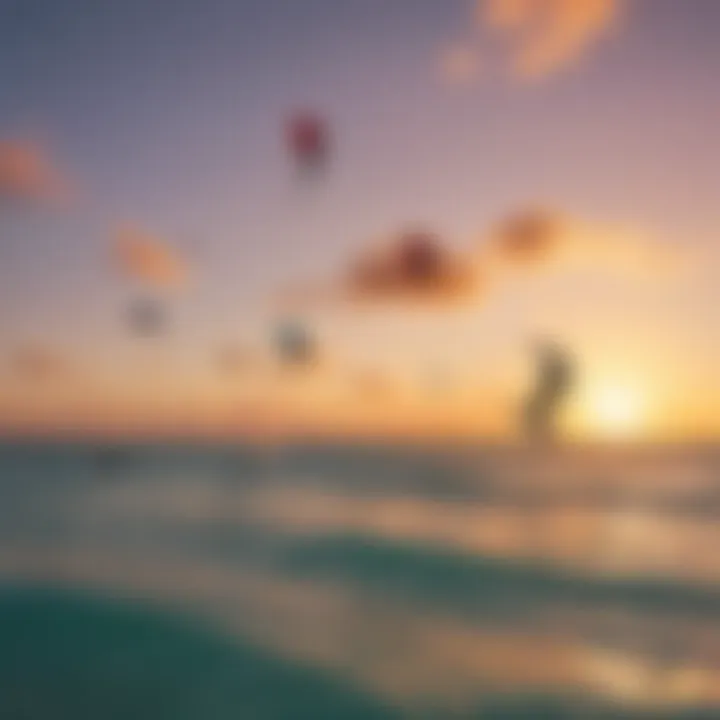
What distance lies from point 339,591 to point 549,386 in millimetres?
733

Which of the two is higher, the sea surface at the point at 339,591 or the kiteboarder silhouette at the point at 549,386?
the kiteboarder silhouette at the point at 549,386

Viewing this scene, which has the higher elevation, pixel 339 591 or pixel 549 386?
A: pixel 549 386

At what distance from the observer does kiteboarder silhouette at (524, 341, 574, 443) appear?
1.71 m

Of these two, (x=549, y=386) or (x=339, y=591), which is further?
(x=339, y=591)

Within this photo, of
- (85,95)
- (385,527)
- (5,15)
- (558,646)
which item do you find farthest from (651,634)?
(5,15)

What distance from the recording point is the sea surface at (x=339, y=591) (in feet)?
5.45

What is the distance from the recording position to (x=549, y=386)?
1721mm

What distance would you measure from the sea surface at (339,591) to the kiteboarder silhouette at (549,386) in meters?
0.08

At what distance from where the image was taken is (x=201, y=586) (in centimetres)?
181

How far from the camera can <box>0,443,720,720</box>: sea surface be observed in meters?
1.66

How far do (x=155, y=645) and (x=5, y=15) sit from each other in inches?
56.6

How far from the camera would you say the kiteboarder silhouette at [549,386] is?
1.71 meters

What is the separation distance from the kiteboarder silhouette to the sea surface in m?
0.08

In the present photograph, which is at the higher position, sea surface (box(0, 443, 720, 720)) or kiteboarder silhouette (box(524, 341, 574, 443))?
kiteboarder silhouette (box(524, 341, 574, 443))
